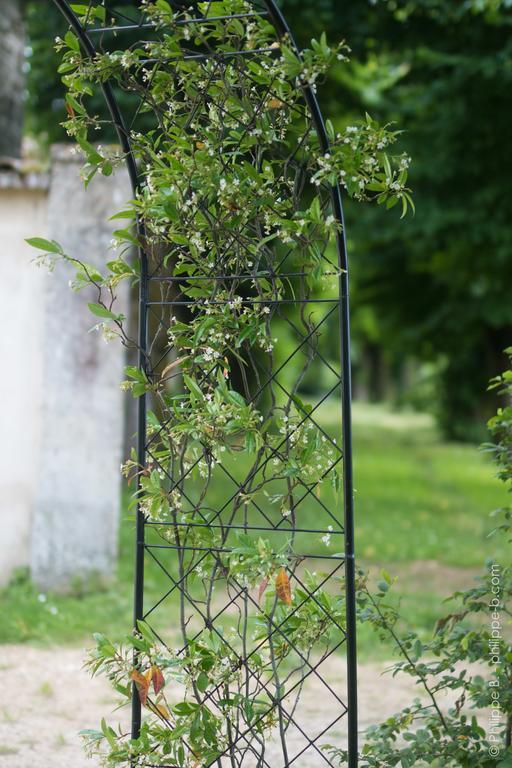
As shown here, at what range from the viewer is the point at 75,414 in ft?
20.5

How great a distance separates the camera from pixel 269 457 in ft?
9.32

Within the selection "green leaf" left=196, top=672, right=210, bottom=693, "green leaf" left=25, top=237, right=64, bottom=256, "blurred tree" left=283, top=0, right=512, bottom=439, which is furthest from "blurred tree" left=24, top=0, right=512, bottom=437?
"green leaf" left=196, top=672, right=210, bottom=693

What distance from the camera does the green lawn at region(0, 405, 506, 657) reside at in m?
5.74

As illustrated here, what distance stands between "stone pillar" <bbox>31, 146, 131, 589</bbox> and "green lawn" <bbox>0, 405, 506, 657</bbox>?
11.5 inches

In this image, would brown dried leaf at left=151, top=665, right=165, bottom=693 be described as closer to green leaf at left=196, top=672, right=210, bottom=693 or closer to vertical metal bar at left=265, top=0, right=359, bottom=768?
green leaf at left=196, top=672, right=210, bottom=693

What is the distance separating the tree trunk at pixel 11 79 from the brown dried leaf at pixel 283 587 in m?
6.65

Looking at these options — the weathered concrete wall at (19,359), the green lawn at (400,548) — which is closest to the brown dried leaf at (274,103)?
the green lawn at (400,548)

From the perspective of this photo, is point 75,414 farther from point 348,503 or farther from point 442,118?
point 442,118

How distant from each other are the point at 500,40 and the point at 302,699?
7777 millimetres

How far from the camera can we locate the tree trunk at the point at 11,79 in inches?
326

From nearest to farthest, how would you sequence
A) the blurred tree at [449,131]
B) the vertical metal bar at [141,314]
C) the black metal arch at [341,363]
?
the black metal arch at [341,363]
the vertical metal bar at [141,314]
the blurred tree at [449,131]

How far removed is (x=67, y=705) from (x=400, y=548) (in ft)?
15.1

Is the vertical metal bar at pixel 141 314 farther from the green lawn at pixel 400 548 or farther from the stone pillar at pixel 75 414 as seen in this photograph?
the stone pillar at pixel 75 414

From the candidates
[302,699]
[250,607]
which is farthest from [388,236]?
[302,699]
